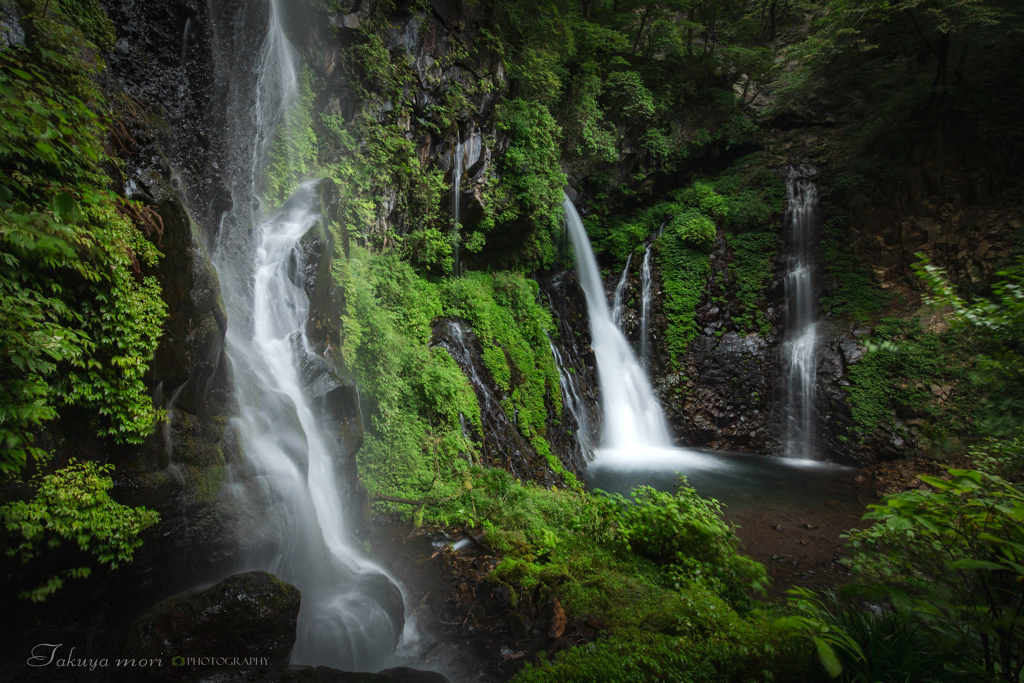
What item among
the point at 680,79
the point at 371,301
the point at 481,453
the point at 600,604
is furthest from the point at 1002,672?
the point at 680,79

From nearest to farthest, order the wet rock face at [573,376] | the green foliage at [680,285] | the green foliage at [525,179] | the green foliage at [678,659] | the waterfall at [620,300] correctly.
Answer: the green foliage at [678,659] → the wet rock face at [573,376] → the green foliage at [525,179] → the green foliage at [680,285] → the waterfall at [620,300]

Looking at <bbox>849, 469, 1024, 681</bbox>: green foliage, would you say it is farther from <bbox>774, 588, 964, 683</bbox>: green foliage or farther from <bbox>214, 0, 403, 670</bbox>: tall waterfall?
<bbox>214, 0, 403, 670</bbox>: tall waterfall

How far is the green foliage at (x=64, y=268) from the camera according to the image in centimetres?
271

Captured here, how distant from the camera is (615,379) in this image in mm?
12695

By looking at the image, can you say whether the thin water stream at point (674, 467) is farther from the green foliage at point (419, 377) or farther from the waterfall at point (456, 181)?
the waterfall at point (456, 181)

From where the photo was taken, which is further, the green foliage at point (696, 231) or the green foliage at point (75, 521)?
the green foliage at point (696, 231)

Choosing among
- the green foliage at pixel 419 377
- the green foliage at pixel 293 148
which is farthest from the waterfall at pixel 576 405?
the green foliage at pixel 293 148

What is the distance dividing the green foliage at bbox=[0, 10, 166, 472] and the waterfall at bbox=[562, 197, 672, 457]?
401 inches

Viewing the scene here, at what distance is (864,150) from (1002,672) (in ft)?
52.8

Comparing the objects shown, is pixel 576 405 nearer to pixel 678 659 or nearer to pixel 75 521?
pixel 678 659

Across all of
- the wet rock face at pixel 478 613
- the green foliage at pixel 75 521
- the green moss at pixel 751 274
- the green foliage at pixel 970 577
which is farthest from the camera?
the green moss at pixel 751 274

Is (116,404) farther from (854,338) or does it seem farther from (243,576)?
(854,338)

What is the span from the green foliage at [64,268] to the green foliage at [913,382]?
11.8 m

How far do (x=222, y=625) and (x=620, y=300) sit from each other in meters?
12.7
